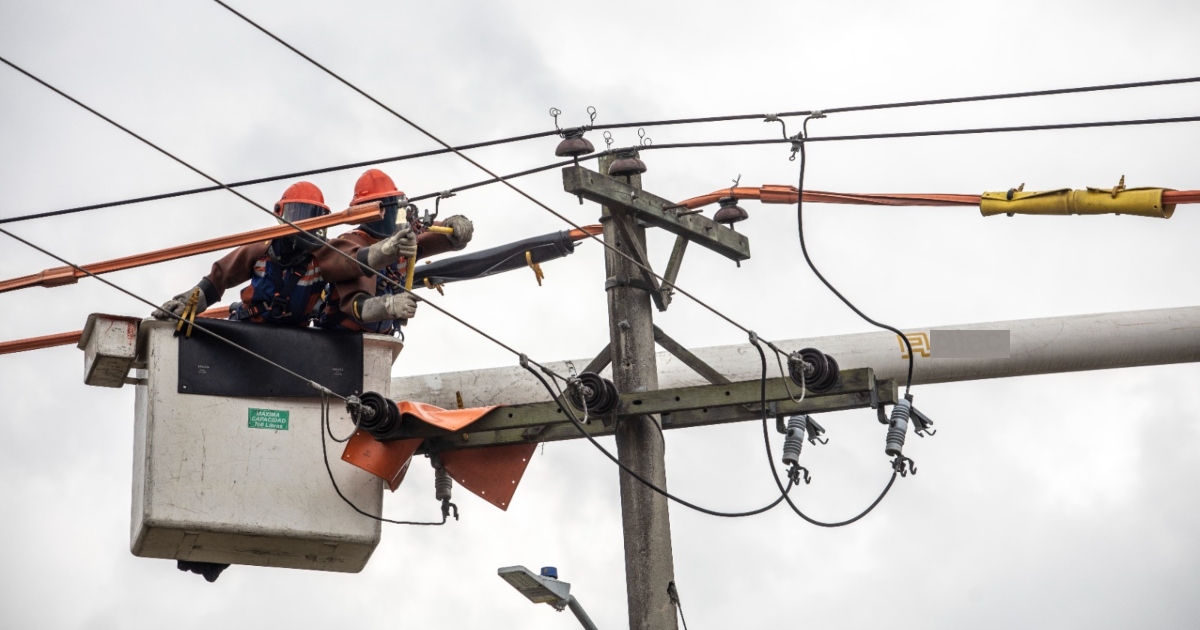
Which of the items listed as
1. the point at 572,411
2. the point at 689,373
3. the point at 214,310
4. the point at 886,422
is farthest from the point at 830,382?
the point at 214,310

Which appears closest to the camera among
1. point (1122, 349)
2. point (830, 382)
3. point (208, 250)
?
point (830, 382)

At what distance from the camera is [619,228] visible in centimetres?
1290

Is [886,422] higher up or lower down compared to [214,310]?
lower down

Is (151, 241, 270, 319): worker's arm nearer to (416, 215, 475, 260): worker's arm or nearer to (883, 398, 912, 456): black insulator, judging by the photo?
(416, 215, 475, 260): worker's arm

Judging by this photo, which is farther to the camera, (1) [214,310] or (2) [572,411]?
(1) [214,310]

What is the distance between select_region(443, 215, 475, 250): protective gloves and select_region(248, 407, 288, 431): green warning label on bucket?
1501 millimetres

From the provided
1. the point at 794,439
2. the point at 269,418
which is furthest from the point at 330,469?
Answer: the point at 794,439

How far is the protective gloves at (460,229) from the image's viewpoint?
1350 cm

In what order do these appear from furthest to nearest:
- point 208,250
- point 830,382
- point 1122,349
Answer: point 1122,349, point 208,250, point 830,382

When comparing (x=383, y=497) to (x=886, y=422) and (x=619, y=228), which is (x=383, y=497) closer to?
(x=619, y=228)

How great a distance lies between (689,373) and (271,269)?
284 centimetres

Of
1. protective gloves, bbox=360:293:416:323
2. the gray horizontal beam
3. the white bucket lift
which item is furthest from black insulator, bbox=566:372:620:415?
the white bucket lift

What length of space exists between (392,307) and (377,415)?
0.70 m

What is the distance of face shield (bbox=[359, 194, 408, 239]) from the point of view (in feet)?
44.7
